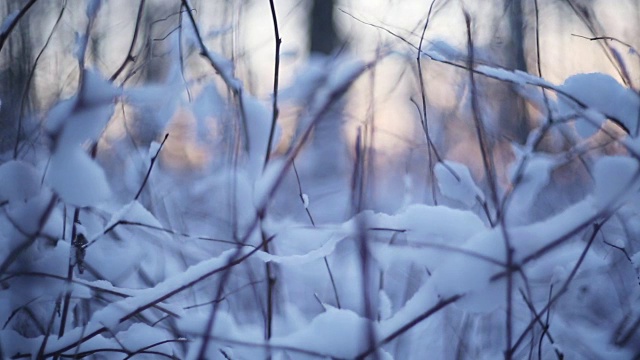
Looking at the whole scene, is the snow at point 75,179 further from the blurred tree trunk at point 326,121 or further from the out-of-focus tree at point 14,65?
the out-of-focus tree at point 14,65

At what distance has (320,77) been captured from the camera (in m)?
0.74

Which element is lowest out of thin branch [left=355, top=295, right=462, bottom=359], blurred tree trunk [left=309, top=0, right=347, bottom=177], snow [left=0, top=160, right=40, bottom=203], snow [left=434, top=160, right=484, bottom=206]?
thin branch [left=355, top=295, right=462, bottom=359]

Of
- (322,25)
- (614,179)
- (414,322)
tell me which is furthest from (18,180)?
(322,25)

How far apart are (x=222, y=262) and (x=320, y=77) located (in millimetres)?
268

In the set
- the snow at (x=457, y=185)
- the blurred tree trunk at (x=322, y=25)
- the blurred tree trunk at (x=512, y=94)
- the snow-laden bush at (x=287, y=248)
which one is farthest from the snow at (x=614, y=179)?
the blurred tree trunk at (x=322, y=25)

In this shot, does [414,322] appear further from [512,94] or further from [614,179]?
[512,94]

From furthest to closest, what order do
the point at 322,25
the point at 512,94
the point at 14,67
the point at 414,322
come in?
the point at 322,25, the point at 512,94, the point at 14,67, the point at 414,322

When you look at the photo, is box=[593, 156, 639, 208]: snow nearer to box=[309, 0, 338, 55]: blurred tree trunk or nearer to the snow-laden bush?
the snow-laden bush

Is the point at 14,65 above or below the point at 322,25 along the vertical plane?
below

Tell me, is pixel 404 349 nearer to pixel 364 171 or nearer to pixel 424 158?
pixel 364 171

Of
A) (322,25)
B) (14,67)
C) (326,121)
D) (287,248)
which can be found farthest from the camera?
(322,25)

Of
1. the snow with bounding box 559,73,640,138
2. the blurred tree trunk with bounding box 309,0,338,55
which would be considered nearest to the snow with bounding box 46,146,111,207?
the snow with bounding box 559,73,640,138

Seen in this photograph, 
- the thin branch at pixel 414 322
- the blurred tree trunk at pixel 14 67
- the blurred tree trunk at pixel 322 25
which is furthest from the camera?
the blurred tree trunk at pixel 322 25

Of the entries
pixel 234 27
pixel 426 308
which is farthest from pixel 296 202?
pixel 426 308
